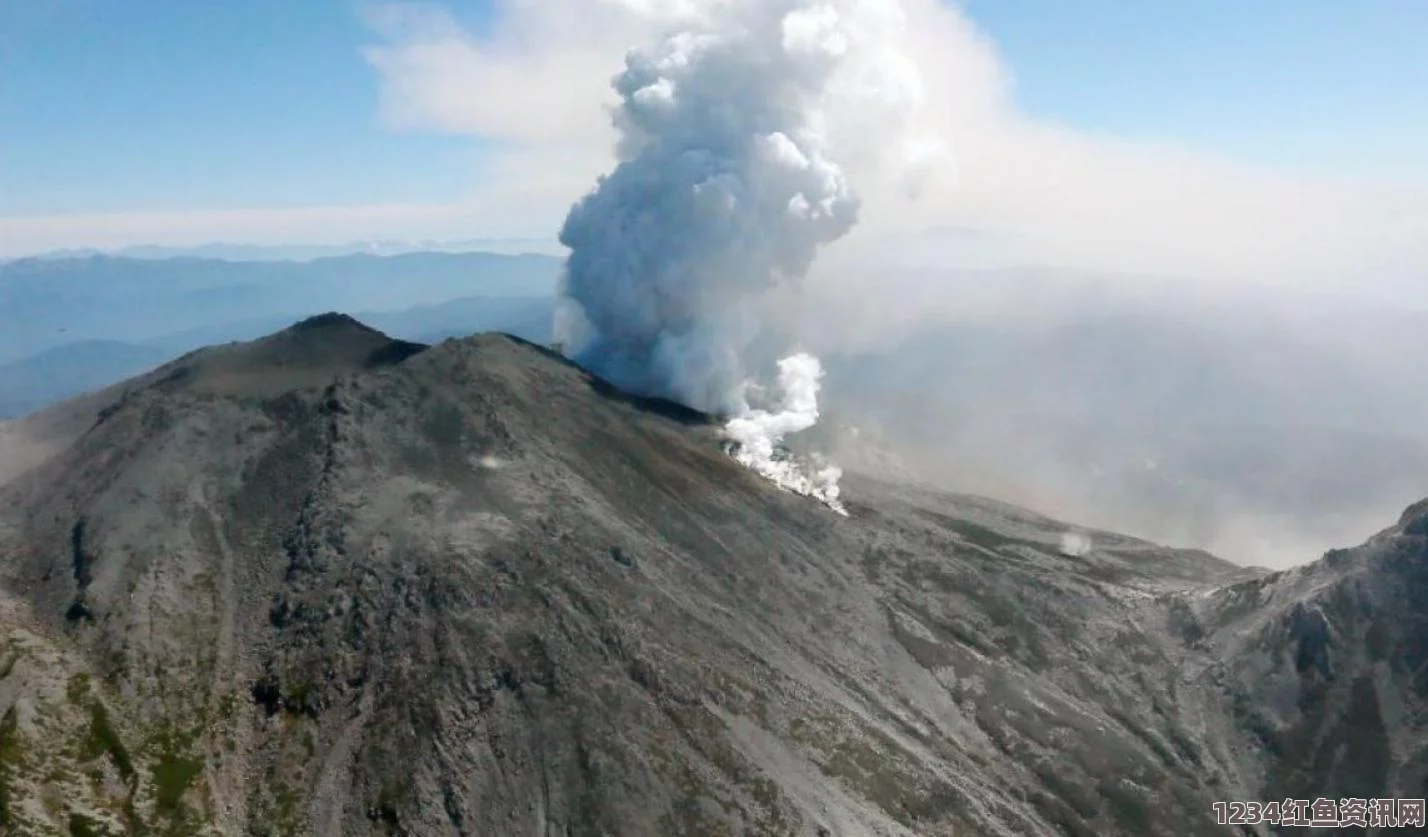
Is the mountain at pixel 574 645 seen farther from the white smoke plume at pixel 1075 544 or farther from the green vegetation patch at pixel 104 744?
the white smoke plume at pixel 1075 544

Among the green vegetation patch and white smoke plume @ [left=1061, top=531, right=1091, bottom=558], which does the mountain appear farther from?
white smoke plume @ [left=1061, top=531, right=1091, bottom=558]

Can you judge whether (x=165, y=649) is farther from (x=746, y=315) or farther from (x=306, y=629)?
(x=746, y=315)

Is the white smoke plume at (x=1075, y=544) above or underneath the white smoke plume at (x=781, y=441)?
underneath

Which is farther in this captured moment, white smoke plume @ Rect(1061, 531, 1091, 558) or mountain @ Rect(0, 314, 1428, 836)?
white smoke plume @ Rect(1061, 531, 1091, 558)

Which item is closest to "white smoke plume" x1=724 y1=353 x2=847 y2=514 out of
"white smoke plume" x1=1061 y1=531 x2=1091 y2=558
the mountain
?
the mountain

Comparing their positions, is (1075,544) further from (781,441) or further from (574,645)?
(574,645)

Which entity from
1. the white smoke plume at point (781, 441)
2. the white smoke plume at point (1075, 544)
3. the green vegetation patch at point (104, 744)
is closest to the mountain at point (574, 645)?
the green vegetation patch at point (104, 744)

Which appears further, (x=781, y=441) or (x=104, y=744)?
(x=781, y=441)

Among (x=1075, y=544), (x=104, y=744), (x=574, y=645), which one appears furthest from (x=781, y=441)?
(x=104, y=744)
